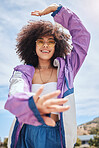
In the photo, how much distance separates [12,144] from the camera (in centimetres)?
222

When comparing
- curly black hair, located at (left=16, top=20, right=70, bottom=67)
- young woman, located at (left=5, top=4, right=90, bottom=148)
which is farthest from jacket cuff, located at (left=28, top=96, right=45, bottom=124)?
curly black hair, located at (left=16, top=20, right=70, bottom=67)

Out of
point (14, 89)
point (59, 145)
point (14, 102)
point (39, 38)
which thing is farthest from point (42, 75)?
point (14, 102)

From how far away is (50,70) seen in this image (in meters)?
2.59

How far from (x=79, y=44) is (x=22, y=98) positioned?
4.18 feet

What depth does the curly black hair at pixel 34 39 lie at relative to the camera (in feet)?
8.63

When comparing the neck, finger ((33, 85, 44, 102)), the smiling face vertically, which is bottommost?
finger ((33, 85, 44, 102))

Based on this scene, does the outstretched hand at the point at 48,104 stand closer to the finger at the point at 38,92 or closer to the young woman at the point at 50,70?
the finger at the point at 38,92

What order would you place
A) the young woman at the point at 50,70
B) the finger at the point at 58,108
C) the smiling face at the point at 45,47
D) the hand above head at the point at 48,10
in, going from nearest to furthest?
the finger at the point at 58,108
the young woman at the point at 50,70
the smiling face at the point at 45,47
the hand above head at the point at 48,10

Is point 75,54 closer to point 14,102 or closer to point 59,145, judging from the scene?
point 59,145

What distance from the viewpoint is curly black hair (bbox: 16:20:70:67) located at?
263 cm

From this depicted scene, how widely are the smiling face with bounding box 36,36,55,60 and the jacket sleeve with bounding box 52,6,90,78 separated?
0.70 ft

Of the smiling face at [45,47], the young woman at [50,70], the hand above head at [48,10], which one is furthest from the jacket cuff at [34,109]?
the hand above head at [48,10]

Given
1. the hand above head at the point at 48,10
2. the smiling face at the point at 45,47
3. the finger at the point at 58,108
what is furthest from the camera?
the hand above head at the point at 48,10

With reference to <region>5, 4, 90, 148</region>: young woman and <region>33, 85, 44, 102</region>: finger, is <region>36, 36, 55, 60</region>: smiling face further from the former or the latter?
<region>33, 85, 44, 102</region>: finger
